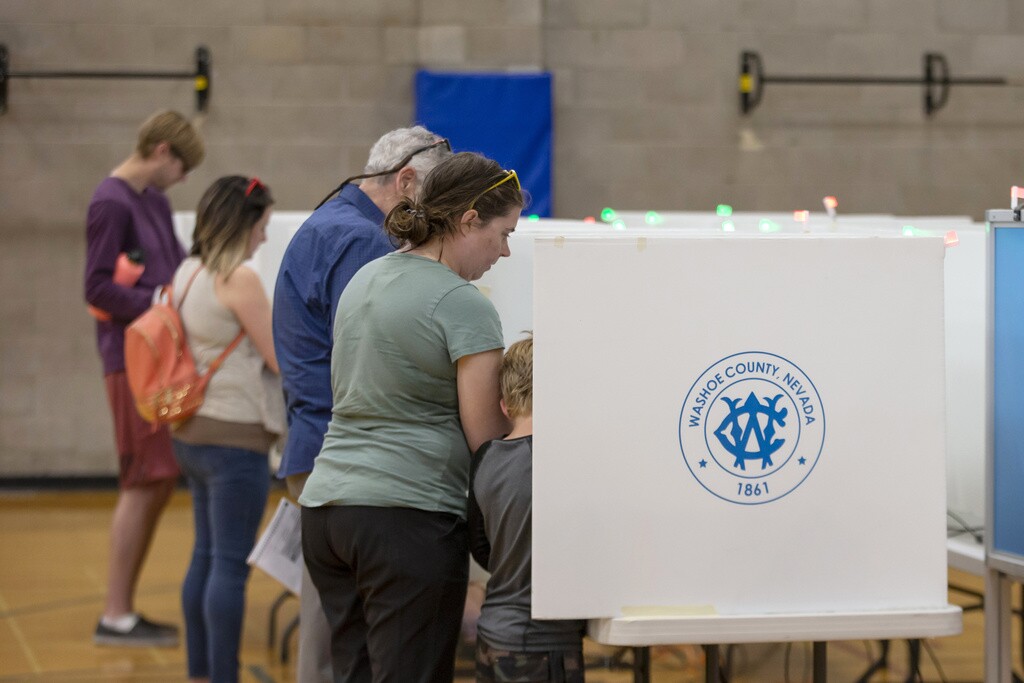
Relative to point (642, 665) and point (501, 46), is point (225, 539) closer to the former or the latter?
point (642, 665)

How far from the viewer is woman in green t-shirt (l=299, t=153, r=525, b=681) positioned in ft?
5.74

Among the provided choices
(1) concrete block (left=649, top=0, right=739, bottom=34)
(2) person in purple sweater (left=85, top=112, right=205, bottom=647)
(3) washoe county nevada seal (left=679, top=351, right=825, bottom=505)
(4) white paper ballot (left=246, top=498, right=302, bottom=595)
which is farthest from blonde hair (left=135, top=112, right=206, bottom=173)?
(1) concrete block (left=649, top=0, right=739, bottom=34)

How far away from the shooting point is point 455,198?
1.78 m

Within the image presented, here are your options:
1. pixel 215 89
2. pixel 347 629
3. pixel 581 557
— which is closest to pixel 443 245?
pixel 581 557

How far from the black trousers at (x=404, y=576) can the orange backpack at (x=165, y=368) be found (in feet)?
3.55

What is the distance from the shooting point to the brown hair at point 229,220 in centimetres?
282

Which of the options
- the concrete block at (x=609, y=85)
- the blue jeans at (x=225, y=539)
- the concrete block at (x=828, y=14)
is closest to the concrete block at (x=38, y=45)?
the concrete block at (x=609, y=85)

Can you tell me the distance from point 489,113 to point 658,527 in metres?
4.69

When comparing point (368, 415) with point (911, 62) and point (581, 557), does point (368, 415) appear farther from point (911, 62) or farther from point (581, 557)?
point (911, 62)

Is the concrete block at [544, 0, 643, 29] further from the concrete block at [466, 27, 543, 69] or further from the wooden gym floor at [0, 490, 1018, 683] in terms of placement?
the wooden gym floor at [0, 490, 1018, 683]

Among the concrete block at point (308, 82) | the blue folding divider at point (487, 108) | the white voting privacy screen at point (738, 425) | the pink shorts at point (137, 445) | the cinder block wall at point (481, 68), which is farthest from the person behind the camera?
the concrete block at point (308, 82)

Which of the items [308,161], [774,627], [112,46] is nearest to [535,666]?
[774,627]

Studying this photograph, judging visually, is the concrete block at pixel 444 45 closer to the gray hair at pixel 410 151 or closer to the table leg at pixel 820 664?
the gray hair at pixel 410 151

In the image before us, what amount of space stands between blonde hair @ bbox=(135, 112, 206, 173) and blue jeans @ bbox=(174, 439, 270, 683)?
1.12 m
